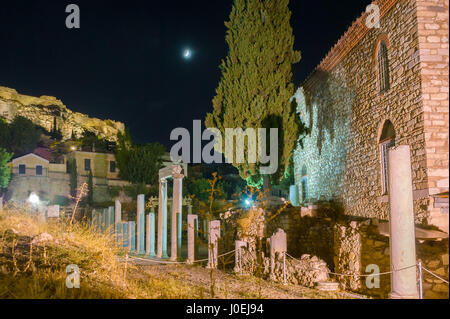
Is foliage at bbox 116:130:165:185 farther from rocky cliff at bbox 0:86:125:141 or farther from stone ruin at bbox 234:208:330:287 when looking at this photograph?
rocky cliff at bbox 0:86:125:141

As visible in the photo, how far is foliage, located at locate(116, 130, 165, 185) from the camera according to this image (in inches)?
1480

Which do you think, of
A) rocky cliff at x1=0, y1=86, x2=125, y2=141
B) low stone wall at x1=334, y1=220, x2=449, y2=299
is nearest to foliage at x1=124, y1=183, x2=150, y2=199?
low stone wall at x1=334, y1=220, x2=449, y2=299

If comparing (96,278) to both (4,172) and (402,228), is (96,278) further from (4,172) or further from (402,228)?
(4,172)

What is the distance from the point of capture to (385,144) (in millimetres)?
11750

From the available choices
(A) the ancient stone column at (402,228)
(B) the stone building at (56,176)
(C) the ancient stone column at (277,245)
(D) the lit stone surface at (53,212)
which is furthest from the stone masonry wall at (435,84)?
(B) the stone building at (56,176)

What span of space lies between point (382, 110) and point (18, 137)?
45596 millimetres

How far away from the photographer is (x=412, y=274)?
6.35 metres

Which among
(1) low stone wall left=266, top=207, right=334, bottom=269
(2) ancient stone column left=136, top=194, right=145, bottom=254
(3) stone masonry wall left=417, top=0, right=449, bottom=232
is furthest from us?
(2) ancient stone column left=136, top=194, right=145, bottom=254

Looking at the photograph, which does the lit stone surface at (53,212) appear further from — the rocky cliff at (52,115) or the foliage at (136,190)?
the rocky cliff at (52,115)

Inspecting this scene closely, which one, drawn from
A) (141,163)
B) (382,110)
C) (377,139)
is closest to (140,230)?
(377,139)

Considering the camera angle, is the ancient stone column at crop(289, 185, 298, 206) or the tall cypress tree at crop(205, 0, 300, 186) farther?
the ancient stone column at crop(289, 185, 298, 206)

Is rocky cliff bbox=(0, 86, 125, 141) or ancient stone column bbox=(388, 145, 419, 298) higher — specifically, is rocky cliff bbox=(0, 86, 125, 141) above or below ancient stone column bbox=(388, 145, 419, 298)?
above

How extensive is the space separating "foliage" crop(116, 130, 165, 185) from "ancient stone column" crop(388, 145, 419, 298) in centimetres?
3227
